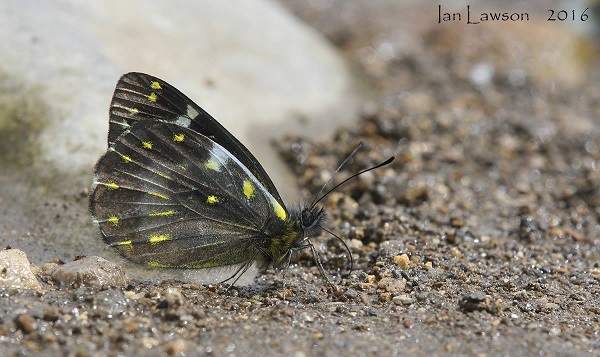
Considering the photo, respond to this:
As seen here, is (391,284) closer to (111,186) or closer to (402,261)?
(402,261)

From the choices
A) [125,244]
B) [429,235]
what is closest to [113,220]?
[125,244]

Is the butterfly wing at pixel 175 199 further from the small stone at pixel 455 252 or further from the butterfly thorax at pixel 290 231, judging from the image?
the small stone at pixel 455 252

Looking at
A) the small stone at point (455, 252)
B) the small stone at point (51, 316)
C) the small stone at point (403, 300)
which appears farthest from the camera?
the small stone at point (455, 252)

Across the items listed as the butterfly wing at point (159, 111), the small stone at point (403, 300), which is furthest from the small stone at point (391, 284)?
the butterfly wing at point (159, 111)

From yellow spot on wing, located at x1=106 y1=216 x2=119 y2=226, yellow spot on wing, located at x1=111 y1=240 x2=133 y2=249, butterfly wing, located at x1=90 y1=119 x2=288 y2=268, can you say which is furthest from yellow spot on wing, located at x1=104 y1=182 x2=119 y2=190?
yellow spot on wing, located at x1=111 y1=240 x2=133 y2=249

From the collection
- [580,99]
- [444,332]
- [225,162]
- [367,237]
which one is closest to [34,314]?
[225,162]

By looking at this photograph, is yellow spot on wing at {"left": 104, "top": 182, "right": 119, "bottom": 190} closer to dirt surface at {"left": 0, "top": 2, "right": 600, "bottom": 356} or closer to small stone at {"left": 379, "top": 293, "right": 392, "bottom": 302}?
dirt surface at {"left": 0, "top": 2, "right": 600, "bottom": 356}

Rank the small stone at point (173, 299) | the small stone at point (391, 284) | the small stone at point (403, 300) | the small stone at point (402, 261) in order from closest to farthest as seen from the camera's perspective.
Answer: the small stone at point (173, 299)
the small stone at point (403, 300)
the small stone at point (391, 284)
the small stone at point (402, 261)

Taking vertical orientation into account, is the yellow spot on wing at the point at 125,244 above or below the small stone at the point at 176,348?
above
